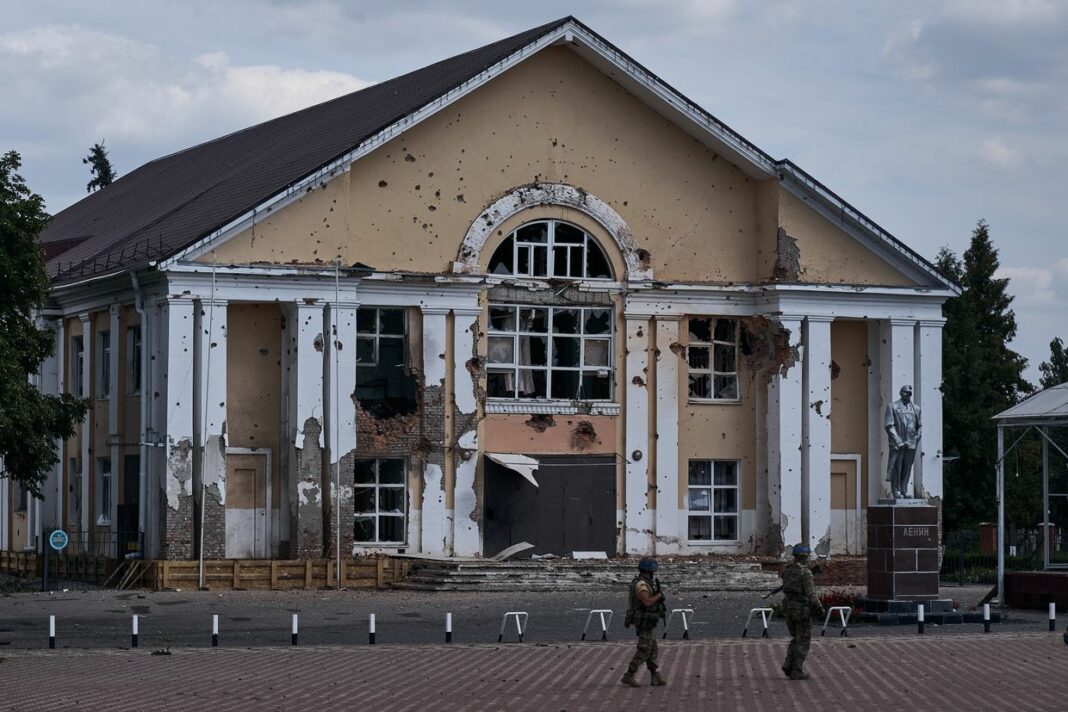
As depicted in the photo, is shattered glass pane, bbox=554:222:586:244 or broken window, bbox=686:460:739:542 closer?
shattered glass pane, bbox=554:222:586:244

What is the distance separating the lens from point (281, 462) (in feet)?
121

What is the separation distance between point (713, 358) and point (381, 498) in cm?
774

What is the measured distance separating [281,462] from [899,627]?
43.2 ft

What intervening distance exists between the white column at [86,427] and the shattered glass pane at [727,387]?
13026mm

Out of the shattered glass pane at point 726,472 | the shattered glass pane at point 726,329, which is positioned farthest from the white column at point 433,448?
the shattered glass pane at point 726,472

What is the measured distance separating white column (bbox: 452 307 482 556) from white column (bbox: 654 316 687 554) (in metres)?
4.00

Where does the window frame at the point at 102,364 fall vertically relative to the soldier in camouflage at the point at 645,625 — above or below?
above

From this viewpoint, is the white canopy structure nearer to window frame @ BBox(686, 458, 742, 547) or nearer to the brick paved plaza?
the brick paved plaza

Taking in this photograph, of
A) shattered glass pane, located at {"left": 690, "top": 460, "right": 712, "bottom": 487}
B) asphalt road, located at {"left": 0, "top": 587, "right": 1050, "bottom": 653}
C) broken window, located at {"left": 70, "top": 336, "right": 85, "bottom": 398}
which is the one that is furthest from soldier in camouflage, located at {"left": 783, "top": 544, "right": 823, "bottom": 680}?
broken window, located at {"left": 70, "top": 336, "right": 85, "bottom": 398}

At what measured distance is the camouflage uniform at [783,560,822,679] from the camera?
69.4 feet

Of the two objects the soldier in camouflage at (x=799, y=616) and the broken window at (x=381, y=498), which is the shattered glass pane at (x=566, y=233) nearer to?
the broken window at (x=381, y=498)

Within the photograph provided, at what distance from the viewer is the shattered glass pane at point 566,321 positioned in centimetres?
3928

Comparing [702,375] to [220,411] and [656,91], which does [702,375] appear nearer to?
[656,91]

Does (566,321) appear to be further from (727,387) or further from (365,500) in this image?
(365,500)
